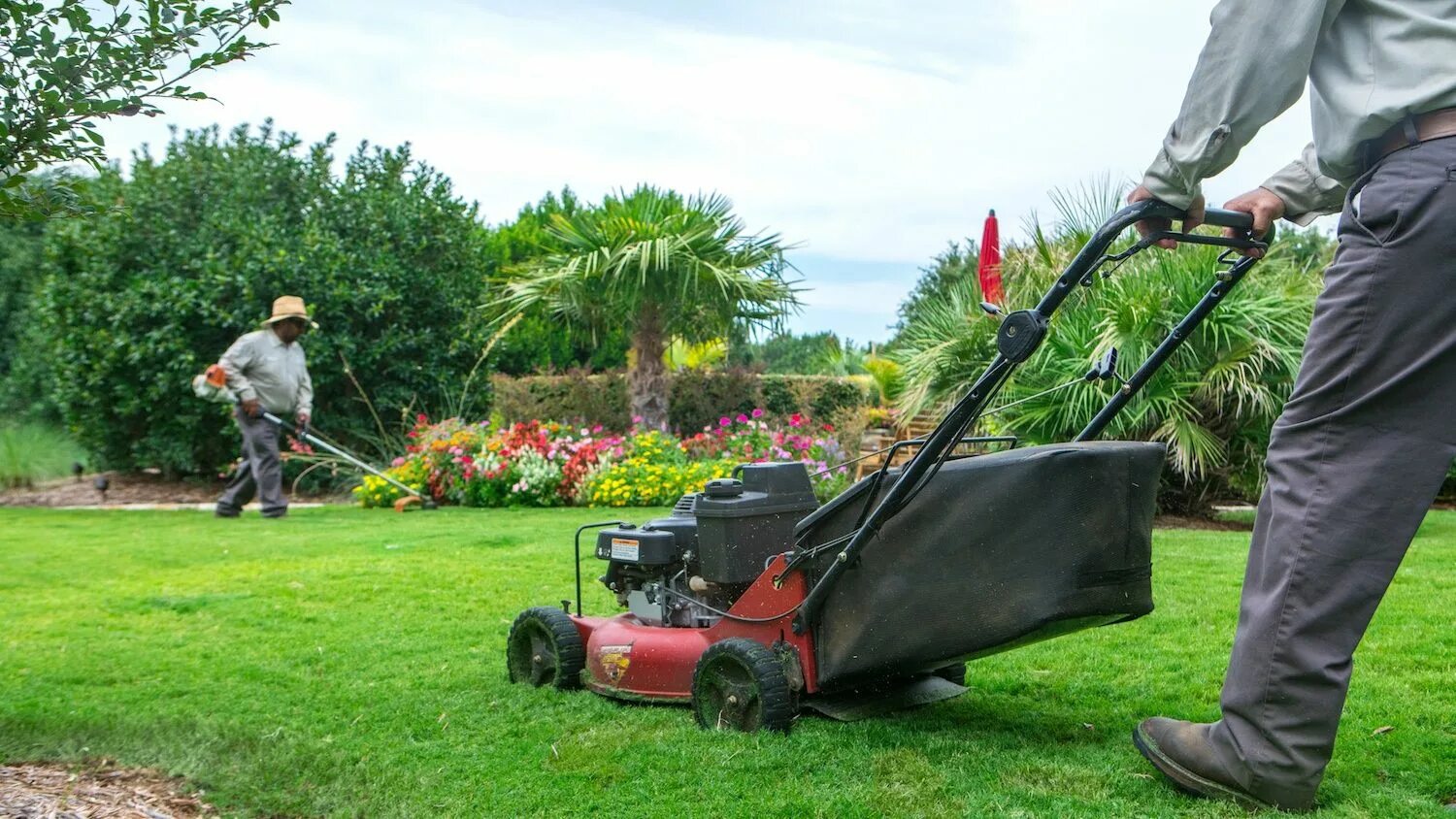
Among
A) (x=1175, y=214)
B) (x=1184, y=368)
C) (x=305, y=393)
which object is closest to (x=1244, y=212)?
(x=1175, y=214)

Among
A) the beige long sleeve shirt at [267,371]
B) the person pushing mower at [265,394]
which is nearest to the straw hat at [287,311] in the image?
the person pushing mower at [265,394]

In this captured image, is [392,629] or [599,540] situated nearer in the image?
[599,540]

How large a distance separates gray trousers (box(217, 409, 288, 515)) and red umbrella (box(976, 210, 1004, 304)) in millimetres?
6052

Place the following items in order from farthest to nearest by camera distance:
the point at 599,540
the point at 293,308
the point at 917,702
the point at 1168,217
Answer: the point at 293,308, the point at 599,540, the point at 917,702, the point at 1168,217

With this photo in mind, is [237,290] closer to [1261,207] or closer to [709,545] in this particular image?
[709,545]

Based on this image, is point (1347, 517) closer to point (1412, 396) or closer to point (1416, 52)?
point (1412, 396)

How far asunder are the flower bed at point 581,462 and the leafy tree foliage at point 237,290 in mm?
1520

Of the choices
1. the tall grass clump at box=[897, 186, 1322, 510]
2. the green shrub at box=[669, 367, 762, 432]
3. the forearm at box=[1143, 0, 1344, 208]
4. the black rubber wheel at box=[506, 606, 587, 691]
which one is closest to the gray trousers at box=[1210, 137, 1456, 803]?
the forearm at box=[1143, 0, 1344, 208]

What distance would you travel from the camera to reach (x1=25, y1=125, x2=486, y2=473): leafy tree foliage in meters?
Result: 13.0

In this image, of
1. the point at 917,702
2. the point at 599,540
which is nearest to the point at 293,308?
the point at 599,540

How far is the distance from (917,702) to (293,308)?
8.42 meters

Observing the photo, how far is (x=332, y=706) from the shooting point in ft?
12.6

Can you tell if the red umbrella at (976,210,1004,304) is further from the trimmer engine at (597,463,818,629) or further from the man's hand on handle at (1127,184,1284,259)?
the man's hand on handle at (1127,184,1284,259)

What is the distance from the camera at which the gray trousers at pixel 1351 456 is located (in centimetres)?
234
